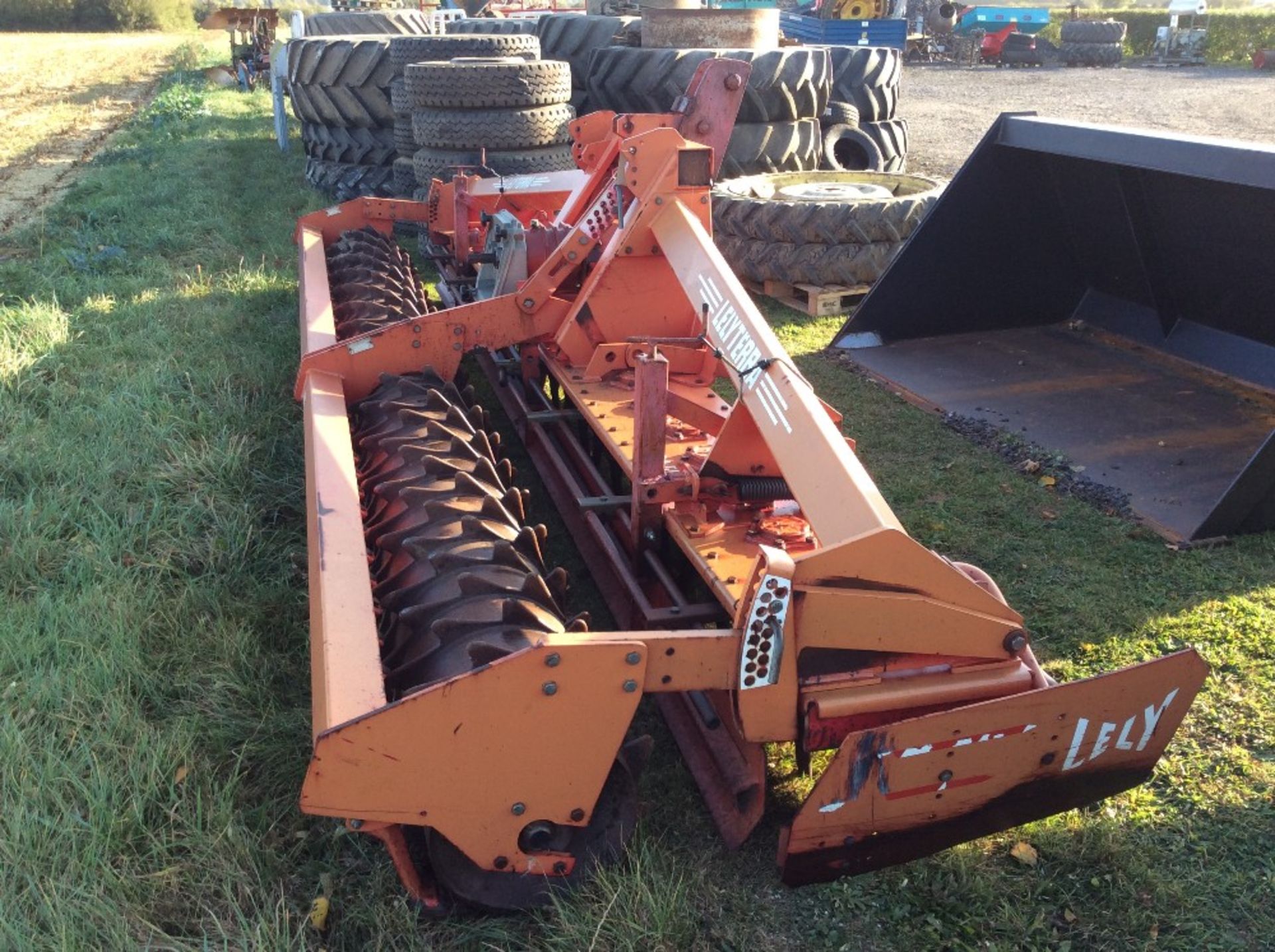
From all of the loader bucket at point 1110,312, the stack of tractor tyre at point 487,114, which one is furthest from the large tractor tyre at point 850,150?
the loader bucket at point 1110,312

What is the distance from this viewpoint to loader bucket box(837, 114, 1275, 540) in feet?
14.1

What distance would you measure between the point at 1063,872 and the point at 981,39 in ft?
95.8

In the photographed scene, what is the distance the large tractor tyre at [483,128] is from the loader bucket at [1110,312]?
2.40m

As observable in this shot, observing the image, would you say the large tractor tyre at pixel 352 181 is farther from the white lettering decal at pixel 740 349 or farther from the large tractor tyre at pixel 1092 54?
the large tractor tyre at pixel 1092 54

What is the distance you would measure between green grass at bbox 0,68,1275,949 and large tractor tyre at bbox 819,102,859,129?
14.5 ft

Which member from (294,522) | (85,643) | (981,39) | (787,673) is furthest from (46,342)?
(981,39)

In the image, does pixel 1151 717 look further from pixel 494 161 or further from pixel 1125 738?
pixel 494 161

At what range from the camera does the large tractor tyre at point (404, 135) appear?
765 cm

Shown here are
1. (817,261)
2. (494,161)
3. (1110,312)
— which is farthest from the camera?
(494,161)

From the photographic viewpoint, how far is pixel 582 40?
955 centimetres

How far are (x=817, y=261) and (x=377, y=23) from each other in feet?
30.7

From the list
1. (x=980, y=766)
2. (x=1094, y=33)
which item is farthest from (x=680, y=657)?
(x=1094, y=33)

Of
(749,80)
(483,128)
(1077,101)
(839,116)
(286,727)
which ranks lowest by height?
(286,727)

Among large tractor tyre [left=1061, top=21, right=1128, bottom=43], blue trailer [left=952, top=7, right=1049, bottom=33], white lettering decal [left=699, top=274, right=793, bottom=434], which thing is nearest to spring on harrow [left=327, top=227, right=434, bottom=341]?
white lettering decal [left=699, top=274, right=793, bottom=434]
